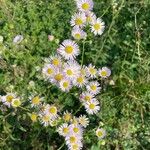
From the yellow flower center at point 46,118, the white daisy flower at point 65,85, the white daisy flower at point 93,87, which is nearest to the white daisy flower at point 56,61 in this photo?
the white daisy flower at point 65,85

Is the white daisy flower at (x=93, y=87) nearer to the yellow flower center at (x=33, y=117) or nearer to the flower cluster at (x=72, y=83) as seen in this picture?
the flower cluster at (x=72, y=83)

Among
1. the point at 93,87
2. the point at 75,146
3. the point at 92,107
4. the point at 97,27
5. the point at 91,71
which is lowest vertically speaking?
the point at 75,146

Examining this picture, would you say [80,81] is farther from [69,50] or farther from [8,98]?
[8,98]

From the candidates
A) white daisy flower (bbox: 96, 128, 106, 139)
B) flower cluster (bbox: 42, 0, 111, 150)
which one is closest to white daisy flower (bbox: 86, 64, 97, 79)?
flower cluster (bbox: 42, 0, 111, 150)

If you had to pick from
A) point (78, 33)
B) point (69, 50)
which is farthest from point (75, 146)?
point (78, 33)

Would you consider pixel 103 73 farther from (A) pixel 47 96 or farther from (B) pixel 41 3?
(B) pixel 41 3
